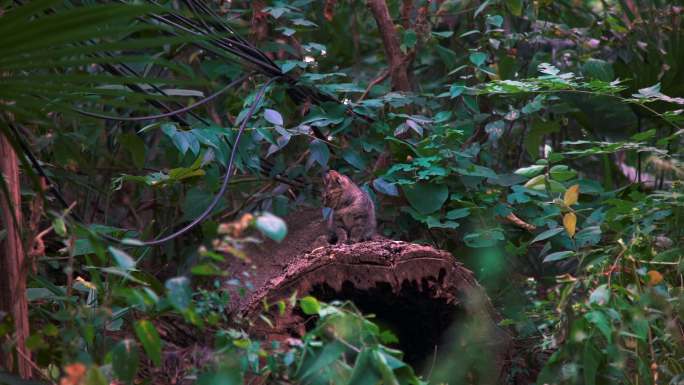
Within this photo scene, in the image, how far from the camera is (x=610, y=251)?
7.73 feet

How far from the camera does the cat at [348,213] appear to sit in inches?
126

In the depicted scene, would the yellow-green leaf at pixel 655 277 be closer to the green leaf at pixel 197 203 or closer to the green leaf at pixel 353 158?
the green leaf at pixel 353 158

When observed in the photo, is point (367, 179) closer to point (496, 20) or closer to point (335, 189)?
point (335, 189)

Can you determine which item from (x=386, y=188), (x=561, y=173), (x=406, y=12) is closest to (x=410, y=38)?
(x=406, y=12)

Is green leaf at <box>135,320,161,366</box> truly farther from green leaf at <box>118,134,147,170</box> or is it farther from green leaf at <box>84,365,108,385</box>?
green leaf at <box>118,134,147,170</box>

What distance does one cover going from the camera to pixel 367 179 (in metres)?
3.82

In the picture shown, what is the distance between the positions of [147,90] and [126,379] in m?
2.34

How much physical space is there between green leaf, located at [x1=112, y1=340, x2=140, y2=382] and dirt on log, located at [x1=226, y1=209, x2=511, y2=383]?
0.90 meters

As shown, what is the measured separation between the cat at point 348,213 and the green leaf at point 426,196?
10.1 inches

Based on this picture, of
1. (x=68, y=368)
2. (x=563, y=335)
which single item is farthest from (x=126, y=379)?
(x=563, y=335)

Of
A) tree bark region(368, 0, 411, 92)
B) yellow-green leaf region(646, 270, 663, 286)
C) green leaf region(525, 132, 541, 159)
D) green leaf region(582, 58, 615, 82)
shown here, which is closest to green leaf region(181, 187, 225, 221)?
tree bark region(368, 0, 411, 92)

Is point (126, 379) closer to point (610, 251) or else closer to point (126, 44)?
point (126, 44)

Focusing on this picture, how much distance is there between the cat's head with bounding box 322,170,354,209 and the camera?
130 inches

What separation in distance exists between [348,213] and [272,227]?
198cm
